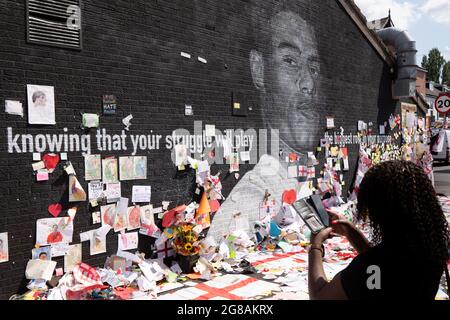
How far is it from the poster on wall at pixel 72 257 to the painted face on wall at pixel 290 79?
430cm

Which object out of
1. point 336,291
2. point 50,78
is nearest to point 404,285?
point 336,291

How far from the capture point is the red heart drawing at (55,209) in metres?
4.73

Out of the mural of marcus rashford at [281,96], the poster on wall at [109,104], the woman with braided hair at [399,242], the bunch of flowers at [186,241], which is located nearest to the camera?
the woman with braided hair at [399,242]

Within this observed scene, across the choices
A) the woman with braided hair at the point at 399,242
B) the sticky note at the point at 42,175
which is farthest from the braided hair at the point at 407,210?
the sticky note at the point at 42,175

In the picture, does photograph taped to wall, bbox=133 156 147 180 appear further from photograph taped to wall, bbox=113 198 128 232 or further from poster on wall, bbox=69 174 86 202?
poster on wall, bbox=69 174 86 202

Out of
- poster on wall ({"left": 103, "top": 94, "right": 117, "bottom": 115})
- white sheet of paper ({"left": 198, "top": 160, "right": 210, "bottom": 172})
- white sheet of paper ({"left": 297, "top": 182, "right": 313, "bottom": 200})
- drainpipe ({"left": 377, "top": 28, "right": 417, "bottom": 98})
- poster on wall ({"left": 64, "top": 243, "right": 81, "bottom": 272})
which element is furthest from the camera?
drainpipe ({"left": 377, "top": 28, "right": 417, "bottom": 98})

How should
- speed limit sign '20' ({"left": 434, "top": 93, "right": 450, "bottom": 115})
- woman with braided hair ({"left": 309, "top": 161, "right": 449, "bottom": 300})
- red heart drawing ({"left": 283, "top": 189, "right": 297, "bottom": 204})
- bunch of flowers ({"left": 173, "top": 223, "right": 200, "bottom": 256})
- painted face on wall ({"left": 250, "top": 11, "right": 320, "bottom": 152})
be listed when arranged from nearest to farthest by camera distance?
woman with braided hair ({"left": 309, "top": 161, "right": 449, "bottom": 300}) → bunch of flowers ({"left": 173, "top": 223, "right": 200, "bottom": 256}) → painted face on wall ({"left": 250, "top": 11, "right": 320, "bottom": 152}) → red heart drawing ({"left": 283, "top": 189, "right": 297, "bottom": 204}) → speed limit sign '20' ({"left": 434, "top": 93, "right": 450, "bottom": 115})

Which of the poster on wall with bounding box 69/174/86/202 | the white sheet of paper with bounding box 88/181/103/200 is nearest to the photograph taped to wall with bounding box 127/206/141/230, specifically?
the white sheet of paper with bounding box 88/181/103/200

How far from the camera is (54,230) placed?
4.77 metres

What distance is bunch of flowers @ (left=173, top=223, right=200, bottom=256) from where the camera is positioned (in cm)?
560

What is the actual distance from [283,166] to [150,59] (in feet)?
12.2

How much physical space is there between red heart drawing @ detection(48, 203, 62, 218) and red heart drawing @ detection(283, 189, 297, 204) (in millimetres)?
4726

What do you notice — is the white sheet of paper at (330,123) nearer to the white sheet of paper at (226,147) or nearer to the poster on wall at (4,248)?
the white sheet of paper at (226,147)

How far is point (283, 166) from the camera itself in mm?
8172
